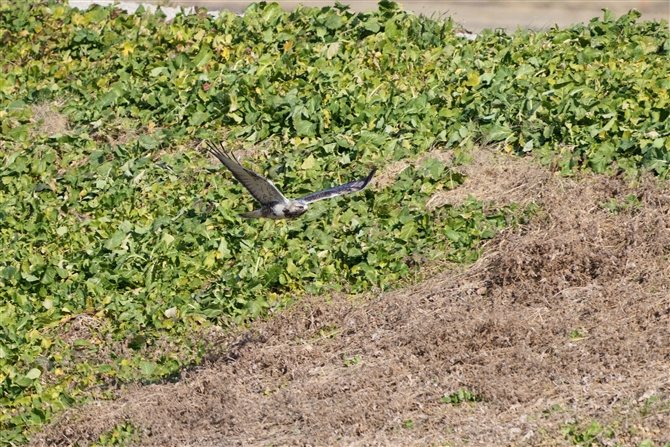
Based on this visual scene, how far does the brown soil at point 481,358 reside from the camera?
6516 mm

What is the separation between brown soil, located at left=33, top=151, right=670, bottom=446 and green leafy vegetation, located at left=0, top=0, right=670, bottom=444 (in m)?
0.38

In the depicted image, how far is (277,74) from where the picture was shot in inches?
448

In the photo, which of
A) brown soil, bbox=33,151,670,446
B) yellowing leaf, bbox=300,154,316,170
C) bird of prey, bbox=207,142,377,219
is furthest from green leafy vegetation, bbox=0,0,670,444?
bird of prey, bbox=207,142,377,219

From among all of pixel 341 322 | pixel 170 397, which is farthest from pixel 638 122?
pixel 170 397

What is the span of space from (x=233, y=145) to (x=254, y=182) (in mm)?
3238

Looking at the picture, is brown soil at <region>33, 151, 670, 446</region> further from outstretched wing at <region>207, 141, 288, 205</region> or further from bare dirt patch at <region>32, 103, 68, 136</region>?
bare dirt patch at <region>32, 103, 68, 136</region>

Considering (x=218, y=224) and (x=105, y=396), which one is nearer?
Answer: (x=105, y=396)

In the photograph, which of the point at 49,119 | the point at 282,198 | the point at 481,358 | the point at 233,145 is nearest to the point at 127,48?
the point at 49,119

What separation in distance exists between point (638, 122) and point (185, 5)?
7.67 m

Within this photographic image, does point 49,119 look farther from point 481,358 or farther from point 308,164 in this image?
point 481,358

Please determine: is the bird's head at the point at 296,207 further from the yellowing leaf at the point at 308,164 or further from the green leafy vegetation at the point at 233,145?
the yellowing leaf at the point at 308,164

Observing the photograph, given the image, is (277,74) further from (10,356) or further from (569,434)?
(569,434)

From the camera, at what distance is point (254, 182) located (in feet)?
25.0

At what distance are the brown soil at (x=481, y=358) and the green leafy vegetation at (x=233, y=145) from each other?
378 mm
